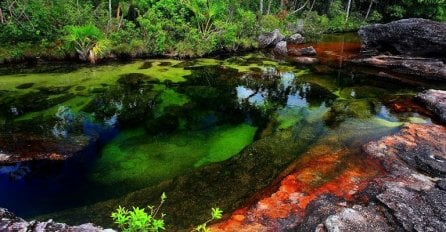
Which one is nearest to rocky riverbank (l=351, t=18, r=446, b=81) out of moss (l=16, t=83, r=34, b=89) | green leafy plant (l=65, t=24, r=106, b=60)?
green leafy plant (l=65, t=24, r=106, b=60)

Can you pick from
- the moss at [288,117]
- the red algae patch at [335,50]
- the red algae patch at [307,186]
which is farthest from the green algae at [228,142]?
the red algae patch at [335,50]

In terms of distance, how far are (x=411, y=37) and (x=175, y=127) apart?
1527cm

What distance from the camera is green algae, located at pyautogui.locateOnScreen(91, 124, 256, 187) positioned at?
27.5ft

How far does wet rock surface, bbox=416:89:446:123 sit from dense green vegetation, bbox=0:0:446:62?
453 inches

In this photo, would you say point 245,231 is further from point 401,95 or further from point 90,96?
point 401,95

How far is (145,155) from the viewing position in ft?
30.7

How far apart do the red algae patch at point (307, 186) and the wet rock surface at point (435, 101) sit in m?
4.60

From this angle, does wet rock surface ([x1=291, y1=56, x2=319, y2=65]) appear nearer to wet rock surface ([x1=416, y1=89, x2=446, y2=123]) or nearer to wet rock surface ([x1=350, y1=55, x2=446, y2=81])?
wet rock surface ([x1=350, y1=55, x2=446, y2=81])

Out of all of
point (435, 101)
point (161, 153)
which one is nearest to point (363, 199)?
point (161, 153)

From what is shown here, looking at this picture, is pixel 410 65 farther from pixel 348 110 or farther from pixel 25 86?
pixel 25 86

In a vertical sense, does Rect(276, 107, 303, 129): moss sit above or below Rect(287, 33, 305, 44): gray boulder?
below

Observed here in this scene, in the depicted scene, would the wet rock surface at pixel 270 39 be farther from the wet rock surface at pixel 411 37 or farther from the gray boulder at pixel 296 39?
the wet rock surface at pixel 411 37

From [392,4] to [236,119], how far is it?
30190 millimetres

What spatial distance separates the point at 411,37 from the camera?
19.7 meters
